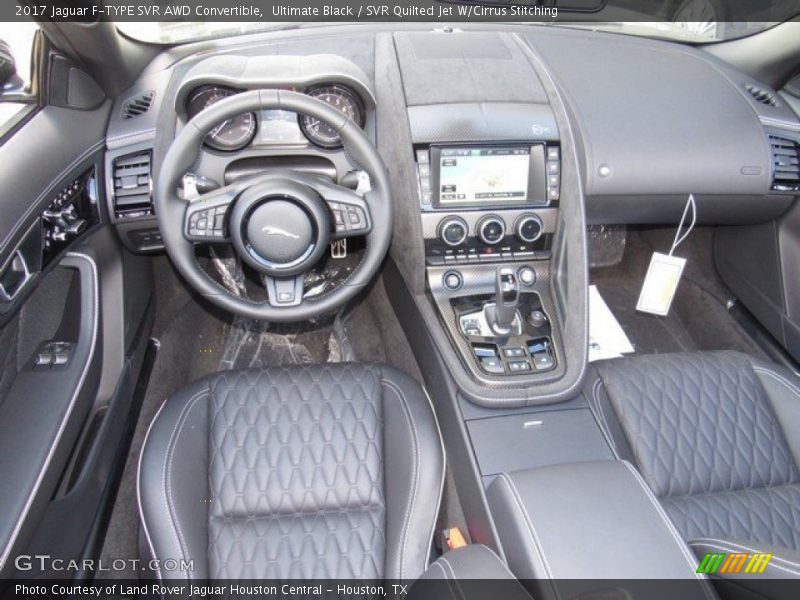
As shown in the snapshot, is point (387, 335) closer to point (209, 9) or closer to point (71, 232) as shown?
point (71, 232)

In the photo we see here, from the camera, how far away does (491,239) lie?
186cm

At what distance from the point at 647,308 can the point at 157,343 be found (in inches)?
66.1

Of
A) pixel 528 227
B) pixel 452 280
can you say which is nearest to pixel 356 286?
pixel 452 280

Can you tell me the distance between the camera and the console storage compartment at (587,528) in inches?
37.1

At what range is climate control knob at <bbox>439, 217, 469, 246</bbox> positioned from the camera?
182cm

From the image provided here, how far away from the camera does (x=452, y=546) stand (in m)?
1.63

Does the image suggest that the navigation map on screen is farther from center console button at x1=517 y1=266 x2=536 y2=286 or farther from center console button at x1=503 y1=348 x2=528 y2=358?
center console button at x1=503 y1=348 x2=528 y2=358

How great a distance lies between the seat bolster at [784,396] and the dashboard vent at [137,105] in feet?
6.60

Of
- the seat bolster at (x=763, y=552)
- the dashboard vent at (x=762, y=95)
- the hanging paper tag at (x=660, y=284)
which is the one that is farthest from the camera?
the dashboard vent at (x=762, y=95)

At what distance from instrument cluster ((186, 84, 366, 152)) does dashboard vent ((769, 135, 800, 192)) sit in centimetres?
144

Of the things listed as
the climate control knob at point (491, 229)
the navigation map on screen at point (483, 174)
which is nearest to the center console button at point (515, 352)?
the climate control knob at point (491, 229)

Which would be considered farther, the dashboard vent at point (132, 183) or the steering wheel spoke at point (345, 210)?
the dashboard vent at point (132, 183)

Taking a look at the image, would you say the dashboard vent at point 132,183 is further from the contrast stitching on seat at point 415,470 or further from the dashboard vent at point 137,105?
the contrast stitching on seat at point 415,470

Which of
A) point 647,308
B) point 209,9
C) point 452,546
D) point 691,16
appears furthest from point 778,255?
point 209,9
